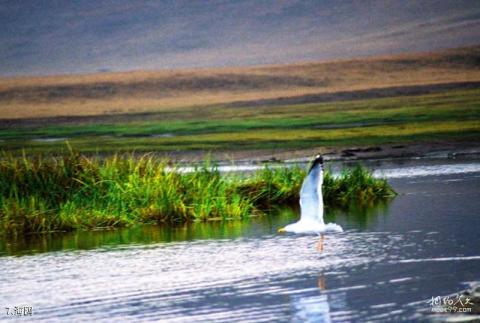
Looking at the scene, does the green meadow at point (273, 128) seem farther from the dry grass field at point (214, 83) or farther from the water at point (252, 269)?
the water at point (252, 269)

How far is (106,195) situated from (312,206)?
313 inches

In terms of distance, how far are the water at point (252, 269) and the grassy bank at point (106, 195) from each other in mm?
530

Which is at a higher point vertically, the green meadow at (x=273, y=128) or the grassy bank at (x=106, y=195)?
the green meadow at (x=273, y=128)

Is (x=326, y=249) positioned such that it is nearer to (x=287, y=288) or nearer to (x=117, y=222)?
(x=287, y=288)

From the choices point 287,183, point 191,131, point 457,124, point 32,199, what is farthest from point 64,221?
point 191,131

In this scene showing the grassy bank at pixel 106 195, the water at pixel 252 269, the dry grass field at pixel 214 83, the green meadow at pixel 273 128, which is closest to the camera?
the water at pixel 252 269

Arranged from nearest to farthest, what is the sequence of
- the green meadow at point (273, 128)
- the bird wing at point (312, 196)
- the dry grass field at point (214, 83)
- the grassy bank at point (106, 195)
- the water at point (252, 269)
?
1. the water at point (252, 269)
2. the bird wing at point (312, 196)
3. the grassy bank at point (106, 195)
4. the green meadow at point (273, 128)
5. the dry grass field at point (214, 83)

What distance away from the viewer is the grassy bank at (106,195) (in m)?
23.0

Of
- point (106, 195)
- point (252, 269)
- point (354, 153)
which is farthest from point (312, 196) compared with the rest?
point (354, 153)

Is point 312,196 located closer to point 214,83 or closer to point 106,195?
point 106,195

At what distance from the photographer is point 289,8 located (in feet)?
477

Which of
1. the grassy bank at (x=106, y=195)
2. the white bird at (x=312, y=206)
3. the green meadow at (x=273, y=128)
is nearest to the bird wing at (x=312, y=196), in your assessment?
the white bird at (x=312, y=206)

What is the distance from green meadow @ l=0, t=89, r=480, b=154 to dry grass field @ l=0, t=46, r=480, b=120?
23.8ft

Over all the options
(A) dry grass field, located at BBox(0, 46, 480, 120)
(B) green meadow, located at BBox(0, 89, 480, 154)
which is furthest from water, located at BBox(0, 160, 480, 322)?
(A) dry grass field, located at BBox(0, 46, 480, 120)
